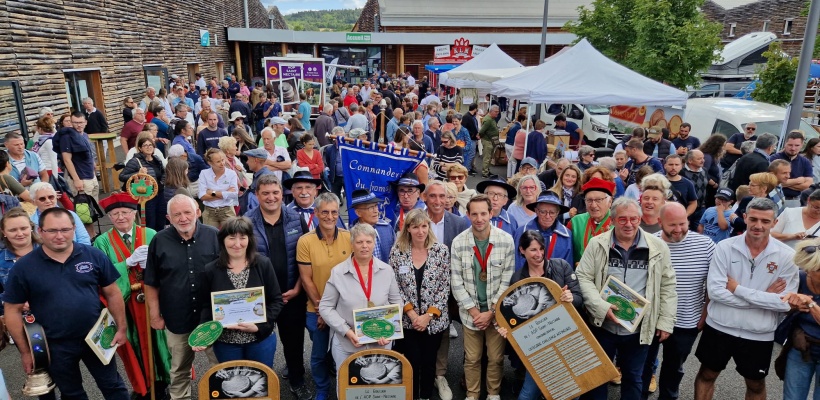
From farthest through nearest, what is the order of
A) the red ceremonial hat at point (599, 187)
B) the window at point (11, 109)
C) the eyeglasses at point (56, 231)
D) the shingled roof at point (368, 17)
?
the shingled roof at point (368, 17) → the window at point (11, 109) → the red ceremonial hat at point (599, 187) → the eyeglasses at point (56, 231)

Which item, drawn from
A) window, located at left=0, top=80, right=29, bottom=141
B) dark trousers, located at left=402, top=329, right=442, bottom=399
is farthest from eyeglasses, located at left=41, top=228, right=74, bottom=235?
window, located at left=0, top=80, right=29, bottom=141

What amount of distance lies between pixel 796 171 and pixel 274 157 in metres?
7.17

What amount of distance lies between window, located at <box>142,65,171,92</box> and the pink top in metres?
13.9

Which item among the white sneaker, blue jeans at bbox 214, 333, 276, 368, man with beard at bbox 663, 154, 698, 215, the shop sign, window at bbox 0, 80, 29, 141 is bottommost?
the white sneaker

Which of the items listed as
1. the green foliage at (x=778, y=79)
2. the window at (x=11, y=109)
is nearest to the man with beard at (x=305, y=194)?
the window at (x=11, y=109)

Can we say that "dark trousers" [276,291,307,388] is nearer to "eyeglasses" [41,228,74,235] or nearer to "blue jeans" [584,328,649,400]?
"eyeglasses" [41,228,74,235]

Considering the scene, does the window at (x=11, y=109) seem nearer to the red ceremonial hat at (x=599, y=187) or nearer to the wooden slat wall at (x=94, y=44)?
the wooden slat wall at (x=94, y=44)

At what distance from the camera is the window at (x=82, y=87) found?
13305mm

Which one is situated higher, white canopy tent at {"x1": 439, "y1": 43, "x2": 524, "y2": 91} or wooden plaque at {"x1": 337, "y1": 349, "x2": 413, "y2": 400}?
white canopy tent at {"x1": 439, "y1": 43, "x2": 524, "y2": 91}

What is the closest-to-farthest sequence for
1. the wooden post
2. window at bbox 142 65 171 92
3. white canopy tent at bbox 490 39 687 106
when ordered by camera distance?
white canopy tent at bbox 490 39 687 106
window at bbox 142 65 171 92
the wooden post

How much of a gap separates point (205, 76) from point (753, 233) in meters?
26.7

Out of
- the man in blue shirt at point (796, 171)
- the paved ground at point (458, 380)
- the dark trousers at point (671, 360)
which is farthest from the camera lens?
the man in blue shirt at point (796, 171)

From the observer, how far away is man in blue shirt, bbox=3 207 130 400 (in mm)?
3432

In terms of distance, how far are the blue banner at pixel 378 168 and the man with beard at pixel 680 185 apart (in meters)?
3.07
